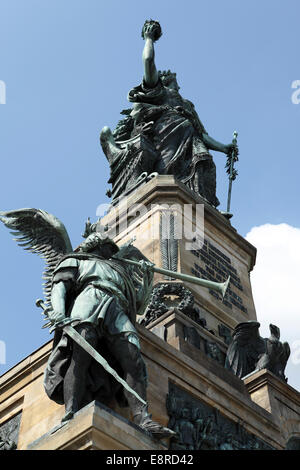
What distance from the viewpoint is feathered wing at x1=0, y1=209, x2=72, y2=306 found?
1249 cm

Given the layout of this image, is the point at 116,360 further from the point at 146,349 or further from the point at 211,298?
the point at 211,298

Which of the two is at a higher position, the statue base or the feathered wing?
the feathered wing

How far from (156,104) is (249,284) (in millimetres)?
5275

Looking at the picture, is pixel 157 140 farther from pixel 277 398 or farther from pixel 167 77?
pixel 277 398

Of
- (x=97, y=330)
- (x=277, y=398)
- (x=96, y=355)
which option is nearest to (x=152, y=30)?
(x=277, y=398)

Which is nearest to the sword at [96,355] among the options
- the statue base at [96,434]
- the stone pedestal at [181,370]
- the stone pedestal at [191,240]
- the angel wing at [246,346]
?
the stone pedestal at [181,370]

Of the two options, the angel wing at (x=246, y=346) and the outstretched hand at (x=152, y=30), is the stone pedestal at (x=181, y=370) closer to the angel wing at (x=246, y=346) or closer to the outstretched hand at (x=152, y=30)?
the angel wing at (x=246, y=346)

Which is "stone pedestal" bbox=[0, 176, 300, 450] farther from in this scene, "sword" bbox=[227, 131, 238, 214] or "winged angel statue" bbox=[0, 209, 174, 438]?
"sword" bbox=[227, 131, 238, 214]

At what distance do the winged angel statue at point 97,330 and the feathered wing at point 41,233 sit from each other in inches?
23.6

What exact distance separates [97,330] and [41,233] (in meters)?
3.11

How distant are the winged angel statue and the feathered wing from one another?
60 centimetres

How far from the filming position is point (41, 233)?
502 inches

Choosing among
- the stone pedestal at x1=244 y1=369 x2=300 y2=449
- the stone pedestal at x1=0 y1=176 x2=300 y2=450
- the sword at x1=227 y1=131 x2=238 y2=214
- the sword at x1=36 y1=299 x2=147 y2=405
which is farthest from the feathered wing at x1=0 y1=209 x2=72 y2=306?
the sword at x1=227 y1=131 x2=238 y2=214

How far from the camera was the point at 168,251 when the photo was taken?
16.2 m
